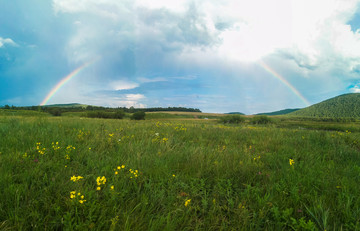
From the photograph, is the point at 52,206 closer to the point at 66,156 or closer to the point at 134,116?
the point at 66,156

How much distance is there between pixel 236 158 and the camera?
12.8 ft

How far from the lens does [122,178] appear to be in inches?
102

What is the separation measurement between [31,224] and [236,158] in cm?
359

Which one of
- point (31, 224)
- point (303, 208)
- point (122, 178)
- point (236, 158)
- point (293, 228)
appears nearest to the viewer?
point (31, 224)

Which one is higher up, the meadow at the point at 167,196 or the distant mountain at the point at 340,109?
the distant mountain at the point at 340,109

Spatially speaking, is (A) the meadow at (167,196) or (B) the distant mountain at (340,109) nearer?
(A) the meadow at (167,196)

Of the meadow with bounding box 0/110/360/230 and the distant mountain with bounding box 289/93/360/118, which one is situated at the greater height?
the distant mountain with bounding box 289/93/360/118

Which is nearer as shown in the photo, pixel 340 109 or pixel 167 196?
pixel 167 196

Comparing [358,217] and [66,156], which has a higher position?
[66,156]

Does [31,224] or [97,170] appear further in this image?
[97,170]

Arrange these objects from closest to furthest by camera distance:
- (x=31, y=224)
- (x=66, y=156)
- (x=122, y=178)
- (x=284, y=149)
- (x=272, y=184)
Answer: (x=31, y=224)
(x=122, y=178)
(x=272, y=184)
(x=66, y=156)
(x=284, y=149)

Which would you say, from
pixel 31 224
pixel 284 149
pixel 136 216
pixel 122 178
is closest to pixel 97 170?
pixel 122 178

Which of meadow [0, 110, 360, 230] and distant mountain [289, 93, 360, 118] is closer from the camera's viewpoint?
→ meadow [0, 110, 360, 230]

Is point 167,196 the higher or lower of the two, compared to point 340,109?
lower
